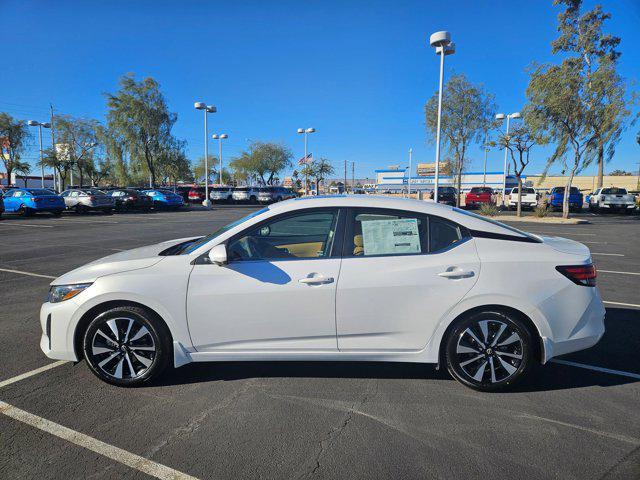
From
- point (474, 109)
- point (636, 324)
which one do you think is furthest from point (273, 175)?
point (636, 324)

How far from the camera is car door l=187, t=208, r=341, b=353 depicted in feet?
10.5

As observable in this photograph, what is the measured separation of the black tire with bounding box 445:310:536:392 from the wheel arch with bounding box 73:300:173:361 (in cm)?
230

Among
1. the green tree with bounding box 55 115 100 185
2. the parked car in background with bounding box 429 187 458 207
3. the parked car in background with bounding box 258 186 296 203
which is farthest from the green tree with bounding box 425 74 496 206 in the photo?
the green tree with bounding box 55 115 100 185

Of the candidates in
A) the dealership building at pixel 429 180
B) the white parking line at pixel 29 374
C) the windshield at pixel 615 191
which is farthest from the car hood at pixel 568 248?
the dealership building at pixel 429 180

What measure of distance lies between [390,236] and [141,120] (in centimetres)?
4435

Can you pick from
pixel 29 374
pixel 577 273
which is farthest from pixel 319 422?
pixel 29 374

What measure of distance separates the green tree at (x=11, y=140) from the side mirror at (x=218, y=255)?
46.7 m

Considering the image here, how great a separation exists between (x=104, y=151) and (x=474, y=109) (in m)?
36.7

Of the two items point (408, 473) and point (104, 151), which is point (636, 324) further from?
point (104, 151)

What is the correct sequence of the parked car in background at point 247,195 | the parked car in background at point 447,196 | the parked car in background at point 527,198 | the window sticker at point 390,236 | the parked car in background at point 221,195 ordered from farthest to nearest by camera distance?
the parked car in background at point 221,195, the parked car in background at point 247,195, the parked car in background at point 447,196, the parked car in background at point 527,198, the window sticker at point 390,236

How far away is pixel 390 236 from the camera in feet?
11.0

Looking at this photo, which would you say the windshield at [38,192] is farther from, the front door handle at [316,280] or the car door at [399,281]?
the car door at [399,281]

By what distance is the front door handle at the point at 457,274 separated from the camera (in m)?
3.19

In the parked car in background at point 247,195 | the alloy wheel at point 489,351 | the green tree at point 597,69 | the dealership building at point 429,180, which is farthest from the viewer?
the dealership building at point 429,180
